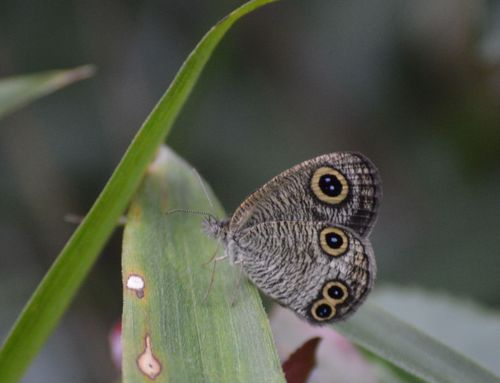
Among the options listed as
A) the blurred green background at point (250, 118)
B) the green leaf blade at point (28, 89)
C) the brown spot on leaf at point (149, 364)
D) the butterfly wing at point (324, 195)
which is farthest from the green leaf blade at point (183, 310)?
the blurred green background at point (250, 118)

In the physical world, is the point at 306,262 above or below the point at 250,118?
above

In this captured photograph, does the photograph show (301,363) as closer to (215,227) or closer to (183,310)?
(183,310)

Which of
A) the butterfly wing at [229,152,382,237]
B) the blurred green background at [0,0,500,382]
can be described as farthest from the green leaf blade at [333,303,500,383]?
the blurred green background at [0,0,500,382]

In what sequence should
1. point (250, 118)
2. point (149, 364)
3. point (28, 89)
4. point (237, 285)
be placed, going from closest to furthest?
point (149, 364), point (237, 285), point (28, 89), point (250, 118)

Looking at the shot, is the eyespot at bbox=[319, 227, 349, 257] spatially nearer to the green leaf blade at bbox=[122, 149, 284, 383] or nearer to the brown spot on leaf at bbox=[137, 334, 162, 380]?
the green leaf blade at bbox=[122, 149, 284, 383]

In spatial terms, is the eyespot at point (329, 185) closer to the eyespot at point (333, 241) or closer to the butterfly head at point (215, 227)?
the eyespot at point (333, 241)

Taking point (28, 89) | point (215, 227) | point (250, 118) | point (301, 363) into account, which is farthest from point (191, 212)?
point (250, 118)
